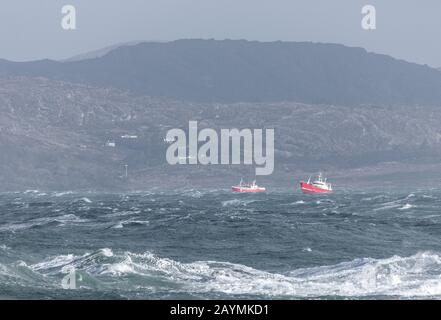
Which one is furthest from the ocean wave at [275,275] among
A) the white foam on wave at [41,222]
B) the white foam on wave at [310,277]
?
the white foam on wave at [41,222]

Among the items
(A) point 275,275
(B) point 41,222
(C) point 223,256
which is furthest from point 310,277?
(B) point 41,222

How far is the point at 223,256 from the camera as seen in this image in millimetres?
85500

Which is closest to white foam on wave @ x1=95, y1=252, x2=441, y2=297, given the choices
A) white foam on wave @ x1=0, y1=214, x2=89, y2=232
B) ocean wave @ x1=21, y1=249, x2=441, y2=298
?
ocean wave @ x1=21, y1=249, x2=441, y2=298

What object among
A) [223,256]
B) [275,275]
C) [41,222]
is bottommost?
[41,222]

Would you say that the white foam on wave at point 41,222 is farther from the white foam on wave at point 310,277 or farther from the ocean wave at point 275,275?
the white foam on wave at point 310,277

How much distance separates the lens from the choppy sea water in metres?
60.7

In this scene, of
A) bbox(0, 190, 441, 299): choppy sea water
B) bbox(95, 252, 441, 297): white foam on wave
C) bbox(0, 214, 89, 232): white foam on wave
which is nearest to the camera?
bbox(95, 252, 441, 297): white foam on wave

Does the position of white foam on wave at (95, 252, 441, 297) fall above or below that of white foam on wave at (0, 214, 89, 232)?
above

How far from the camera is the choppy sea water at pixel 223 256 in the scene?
60719 millimetres

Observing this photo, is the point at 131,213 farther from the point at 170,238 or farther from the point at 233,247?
the point at 233,247

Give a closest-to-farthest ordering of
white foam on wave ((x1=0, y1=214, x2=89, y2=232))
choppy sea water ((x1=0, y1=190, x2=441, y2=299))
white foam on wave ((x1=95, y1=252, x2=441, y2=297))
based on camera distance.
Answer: white foam on wave ((x1=95, y1=252, x2=441, y2=297)) < choppy sea water ((x1=0, y1=190, x2=441, y2=299)) < white foam on wave ((x1=0, y1=214, x2=89, y2=232))

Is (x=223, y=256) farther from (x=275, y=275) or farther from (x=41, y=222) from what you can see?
(x=41, y=222)

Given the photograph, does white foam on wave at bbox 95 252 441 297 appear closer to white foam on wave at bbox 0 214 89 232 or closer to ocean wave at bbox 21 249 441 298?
ocean wave at bbox 21 249 441 298
